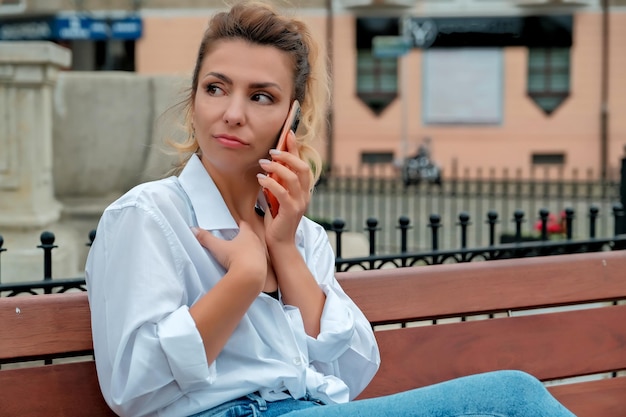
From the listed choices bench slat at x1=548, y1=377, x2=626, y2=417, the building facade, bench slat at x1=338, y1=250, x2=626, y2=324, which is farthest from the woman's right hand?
the building facade

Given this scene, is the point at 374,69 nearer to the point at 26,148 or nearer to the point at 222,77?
the point at 26,148

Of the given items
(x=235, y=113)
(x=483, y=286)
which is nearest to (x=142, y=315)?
(x=235, y=113)

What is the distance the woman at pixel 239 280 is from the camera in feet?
5.49

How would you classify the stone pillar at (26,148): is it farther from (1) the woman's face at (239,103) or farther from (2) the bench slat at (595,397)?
(1) the woman's face at (239,103)

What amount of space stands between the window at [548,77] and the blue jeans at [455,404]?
21.2 m

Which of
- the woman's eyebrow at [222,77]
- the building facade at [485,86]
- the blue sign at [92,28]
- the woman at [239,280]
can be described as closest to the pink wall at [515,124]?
the building facade at [485,86]

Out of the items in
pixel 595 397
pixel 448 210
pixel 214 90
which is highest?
A: pixel 214 90

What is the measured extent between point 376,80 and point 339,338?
2097cm

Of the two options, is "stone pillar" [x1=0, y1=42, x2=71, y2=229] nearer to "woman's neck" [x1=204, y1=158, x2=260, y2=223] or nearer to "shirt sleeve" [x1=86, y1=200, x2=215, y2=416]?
"woman's neck" [x1=204, y1=158, x2=260, y2=223]

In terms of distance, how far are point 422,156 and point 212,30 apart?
19.8 meters

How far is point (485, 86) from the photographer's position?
2222 cm

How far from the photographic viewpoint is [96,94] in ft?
18.6

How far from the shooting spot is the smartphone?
1.88m

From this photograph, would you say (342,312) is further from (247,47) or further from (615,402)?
(615,402)
